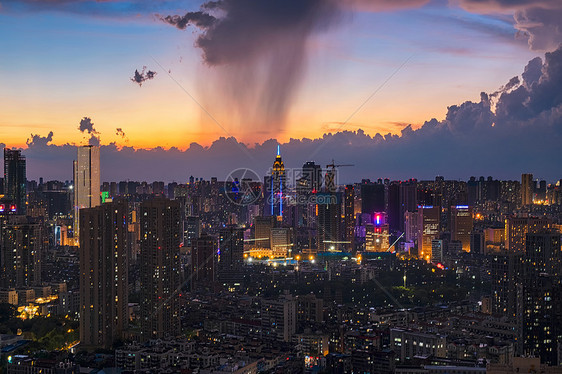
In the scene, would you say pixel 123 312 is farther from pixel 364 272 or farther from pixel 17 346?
pixel 364 272

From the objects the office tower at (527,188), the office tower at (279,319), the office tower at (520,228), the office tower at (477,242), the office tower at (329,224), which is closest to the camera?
the office tower at (279,319)

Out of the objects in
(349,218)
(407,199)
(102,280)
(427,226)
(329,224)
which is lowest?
(102,280)

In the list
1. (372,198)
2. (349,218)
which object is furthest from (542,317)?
(372,198)

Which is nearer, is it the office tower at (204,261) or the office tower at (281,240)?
the office tower at (204,261)

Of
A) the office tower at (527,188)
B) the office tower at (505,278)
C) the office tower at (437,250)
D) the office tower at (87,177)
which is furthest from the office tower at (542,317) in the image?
the office tower at (527,188)

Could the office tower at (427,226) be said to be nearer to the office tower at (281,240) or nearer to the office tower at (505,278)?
the office tower at (281,240)

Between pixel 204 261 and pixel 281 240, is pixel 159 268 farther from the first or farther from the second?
pixel 281 240

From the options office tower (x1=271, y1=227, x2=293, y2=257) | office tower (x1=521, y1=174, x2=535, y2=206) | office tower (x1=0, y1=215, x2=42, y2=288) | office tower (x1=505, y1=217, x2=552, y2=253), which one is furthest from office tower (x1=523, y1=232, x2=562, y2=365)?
office tower (x1=521, y1=174, x2=535, y2=206)
